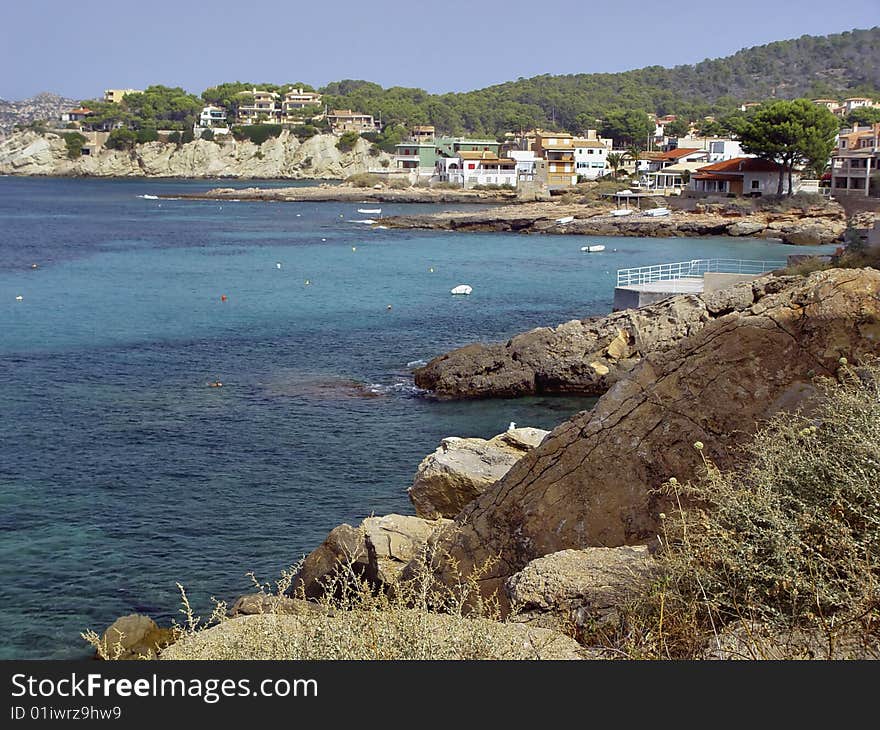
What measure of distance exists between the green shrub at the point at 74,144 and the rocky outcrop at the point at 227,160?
3.00 feet

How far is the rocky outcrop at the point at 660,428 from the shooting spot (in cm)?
973

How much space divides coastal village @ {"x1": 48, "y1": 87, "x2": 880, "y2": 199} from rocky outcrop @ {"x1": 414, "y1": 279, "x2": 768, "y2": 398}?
54.0 meters

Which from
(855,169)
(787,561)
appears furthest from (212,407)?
(855,169)

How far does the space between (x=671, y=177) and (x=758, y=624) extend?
92620 mm

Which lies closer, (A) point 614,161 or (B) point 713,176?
(B) point 713,176

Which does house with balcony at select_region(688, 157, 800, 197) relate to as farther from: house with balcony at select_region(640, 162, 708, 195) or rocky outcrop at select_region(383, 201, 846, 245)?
house with balcony at select_region(640, 162, 708, 195)

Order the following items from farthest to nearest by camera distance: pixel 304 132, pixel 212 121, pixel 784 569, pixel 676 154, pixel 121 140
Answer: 1. pixel 212 121
2. pixel 121 140
3. pixel 304 132
4. pixel 676 154
5. pixel 784 569

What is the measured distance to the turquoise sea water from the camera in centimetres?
1374

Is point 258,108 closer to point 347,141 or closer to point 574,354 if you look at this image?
point 347,141

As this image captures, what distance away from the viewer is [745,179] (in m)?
78.2

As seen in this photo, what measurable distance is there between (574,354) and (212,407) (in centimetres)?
869

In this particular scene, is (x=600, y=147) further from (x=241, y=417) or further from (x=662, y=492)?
(x=662, y=492)

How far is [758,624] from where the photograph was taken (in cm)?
550

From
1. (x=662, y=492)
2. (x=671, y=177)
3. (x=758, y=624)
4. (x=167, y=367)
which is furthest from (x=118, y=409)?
(x=671, y=177)
